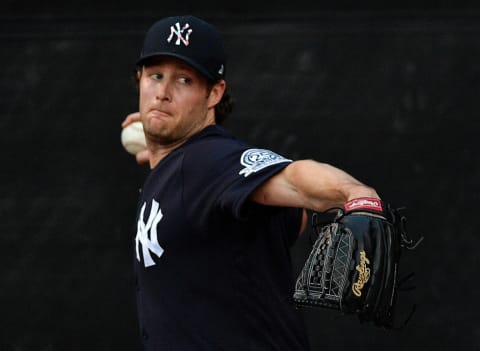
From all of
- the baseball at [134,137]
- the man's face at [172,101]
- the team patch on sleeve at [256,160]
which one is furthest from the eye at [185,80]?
the baseball at [134,137]

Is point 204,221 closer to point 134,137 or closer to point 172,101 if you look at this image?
point 172,101

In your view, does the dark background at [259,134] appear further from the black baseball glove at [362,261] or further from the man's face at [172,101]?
the black baseball glove at [362,261]

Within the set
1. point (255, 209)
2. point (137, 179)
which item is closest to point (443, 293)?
point (137, 179)

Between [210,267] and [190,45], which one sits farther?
[190,45]

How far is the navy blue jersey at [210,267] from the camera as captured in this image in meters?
2.12

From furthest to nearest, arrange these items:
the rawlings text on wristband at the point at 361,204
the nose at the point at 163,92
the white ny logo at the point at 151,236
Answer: the nose at the point at 163,92 < the white ny logo at the point at 151,236 < the rawlings text on wristband at the point at 361,204

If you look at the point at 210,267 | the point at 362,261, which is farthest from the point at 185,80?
the point at 362,261

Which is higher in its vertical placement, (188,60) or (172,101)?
(188,60)

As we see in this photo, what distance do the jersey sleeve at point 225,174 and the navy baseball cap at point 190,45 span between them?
0.33m

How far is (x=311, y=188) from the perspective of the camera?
1.82 metres

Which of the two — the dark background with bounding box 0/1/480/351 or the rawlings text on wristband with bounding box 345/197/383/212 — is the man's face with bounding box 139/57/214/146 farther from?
the dark background with bounding box 0/1/480/351

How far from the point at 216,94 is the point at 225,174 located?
58 cm

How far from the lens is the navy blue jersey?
6.95 ft

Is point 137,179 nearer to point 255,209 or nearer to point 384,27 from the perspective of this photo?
point 384,27
